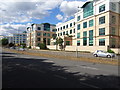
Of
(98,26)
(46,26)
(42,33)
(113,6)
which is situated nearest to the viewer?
(113,6)

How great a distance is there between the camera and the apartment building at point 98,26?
112ft

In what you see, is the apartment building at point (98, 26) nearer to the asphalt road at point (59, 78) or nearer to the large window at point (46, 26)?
the asphalt road at point (59, 78)

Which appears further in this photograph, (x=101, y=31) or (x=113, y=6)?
(x=101, y=31)

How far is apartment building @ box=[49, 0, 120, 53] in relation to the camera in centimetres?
3423

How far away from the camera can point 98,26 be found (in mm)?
37719

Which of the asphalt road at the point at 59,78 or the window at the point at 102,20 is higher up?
the window at the point at 102,20

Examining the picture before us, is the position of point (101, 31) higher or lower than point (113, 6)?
lower

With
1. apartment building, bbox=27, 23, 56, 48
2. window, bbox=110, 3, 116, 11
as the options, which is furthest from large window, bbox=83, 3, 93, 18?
apartment building, bbox=27, 23, 56, 48

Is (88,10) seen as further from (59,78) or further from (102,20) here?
(59,78)

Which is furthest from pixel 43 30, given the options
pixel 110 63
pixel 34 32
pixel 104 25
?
pixel 110 63

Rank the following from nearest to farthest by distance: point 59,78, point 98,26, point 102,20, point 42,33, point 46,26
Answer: point 59,78 → point 102,20 → point 98,26 → point 42,33 → point 46,26

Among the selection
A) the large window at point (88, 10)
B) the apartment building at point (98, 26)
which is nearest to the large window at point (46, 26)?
the apartment building at point (98, 26)

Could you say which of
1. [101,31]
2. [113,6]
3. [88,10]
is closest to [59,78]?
[101,31]

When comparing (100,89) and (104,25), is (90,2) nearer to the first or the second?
(104,25)
